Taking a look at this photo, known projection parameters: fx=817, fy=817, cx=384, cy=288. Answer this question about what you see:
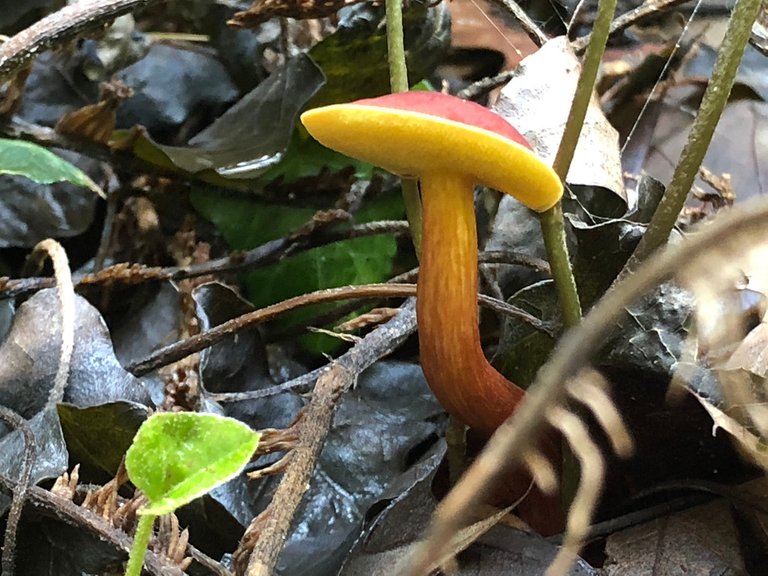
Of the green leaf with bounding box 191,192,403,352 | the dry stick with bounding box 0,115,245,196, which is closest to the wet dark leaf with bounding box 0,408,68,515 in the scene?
the green leaf with bounding box 191,192,403,352

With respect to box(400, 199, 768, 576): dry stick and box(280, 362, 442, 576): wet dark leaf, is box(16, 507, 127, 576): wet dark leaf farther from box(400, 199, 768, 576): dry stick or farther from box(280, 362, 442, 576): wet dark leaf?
box(400, 199, 768, 576): dry stick

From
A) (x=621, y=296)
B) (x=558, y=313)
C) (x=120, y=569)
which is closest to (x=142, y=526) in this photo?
(x=120, y=569)

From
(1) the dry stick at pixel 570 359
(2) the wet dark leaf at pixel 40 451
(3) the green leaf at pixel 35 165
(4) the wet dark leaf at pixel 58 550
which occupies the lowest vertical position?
(4) the wet dark leaf at pixel 58 550

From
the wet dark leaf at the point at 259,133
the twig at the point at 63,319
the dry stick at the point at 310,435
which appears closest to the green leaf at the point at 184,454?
the dry stick at the point at 310,435

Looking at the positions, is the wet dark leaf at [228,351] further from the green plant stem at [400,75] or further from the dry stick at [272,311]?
the green plant stem at [400,75]

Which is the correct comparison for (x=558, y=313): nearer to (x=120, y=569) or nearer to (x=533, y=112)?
(x=533, y=112)

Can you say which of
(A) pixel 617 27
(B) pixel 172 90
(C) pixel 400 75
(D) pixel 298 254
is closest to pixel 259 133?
(D) pixel 298 254
